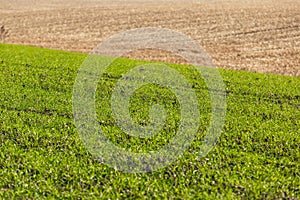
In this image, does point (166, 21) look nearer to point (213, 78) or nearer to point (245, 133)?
point (213, 78)

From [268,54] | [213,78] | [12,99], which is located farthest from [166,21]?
[12,99]

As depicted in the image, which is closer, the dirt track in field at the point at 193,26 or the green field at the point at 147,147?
the green field at the point at 147,147

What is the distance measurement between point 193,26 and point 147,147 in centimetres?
1498

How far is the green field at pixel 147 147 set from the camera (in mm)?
5996

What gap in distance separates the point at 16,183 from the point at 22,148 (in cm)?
115

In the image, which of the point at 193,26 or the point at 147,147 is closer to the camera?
the point at 147,147

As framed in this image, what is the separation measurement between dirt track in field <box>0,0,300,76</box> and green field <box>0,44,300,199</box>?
5440mm

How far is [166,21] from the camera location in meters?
22.5

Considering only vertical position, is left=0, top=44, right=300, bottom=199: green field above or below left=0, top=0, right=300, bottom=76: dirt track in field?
below

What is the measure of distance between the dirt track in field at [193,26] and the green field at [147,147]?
5440 mm

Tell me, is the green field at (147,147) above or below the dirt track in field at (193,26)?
below

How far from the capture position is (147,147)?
7258 millimetres

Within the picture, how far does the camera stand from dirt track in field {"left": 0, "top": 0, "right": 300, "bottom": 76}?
16.5 metres

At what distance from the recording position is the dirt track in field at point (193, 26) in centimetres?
1653
